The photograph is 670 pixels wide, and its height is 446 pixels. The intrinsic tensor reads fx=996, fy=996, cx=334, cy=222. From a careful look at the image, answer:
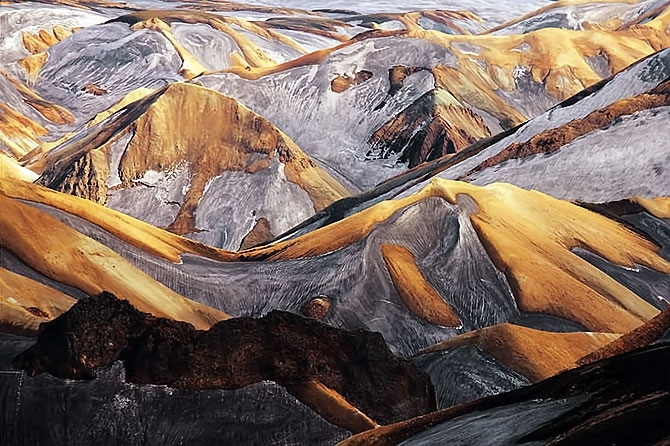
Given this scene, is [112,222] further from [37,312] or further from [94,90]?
[94,90]

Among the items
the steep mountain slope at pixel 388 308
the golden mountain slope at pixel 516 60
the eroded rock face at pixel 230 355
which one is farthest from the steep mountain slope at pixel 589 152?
the golden mountain slope at pixel 516 60

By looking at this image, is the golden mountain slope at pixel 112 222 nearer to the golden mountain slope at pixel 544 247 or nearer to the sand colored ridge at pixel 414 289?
the golden mountain slope at pixel 544 247

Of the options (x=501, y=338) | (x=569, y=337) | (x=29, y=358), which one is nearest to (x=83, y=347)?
(x=29, y=358)

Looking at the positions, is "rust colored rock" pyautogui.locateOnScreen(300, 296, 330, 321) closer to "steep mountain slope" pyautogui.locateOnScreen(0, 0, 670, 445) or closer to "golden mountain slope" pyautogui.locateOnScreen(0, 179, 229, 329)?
"steep mountain slope" pyautogui.locateOnScreen(0, 0, 670, 445)

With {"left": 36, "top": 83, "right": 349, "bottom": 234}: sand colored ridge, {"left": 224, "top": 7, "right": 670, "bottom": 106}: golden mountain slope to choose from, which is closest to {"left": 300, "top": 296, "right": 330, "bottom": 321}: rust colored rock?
{"left": 36, "top": 83, "right": 349, "bottom": 234}: sand colored ridge

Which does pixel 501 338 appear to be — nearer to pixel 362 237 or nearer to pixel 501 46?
pixel 362 237

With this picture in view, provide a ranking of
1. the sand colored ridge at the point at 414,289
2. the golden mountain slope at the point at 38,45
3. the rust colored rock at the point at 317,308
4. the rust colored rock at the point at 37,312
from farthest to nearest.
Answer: the golden mountain slope at the point at 38,45, the sand colored ridge at the point at 414,289, the rust colored rock at the point at 317,308, the rust colored rock at the point at 37,312
